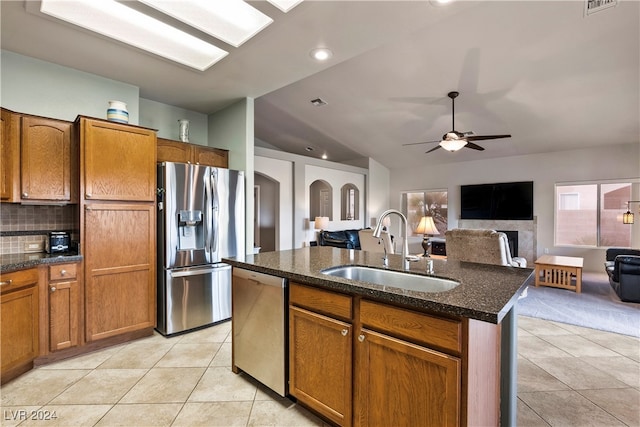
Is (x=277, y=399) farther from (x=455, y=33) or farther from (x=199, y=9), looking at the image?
(x=455, y=33)

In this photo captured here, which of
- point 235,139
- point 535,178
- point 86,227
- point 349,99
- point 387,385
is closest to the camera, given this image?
point 387,385

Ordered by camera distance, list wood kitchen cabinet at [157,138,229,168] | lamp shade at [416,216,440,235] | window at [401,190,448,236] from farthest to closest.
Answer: window at [401,190,448,236], lamp shade at [416,216,440,235], wood kitchen cabinet at [157,138,229,168]

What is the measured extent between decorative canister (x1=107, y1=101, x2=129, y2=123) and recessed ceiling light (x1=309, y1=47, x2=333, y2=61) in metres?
1.82

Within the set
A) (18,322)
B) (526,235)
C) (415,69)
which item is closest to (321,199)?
(415,69)

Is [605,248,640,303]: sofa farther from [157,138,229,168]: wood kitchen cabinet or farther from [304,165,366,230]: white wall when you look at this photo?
[157,138,229,168]: wood kitchen cabinet

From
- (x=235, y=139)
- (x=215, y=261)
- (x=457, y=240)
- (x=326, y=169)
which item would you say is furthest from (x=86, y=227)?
(x=326, y=169)

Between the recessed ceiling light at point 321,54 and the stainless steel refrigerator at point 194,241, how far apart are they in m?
1.53

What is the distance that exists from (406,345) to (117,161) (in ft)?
9.19

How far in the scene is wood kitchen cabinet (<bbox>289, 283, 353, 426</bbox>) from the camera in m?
1.58

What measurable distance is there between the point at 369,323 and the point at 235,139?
9.90ft

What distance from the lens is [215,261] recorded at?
10.7 feet

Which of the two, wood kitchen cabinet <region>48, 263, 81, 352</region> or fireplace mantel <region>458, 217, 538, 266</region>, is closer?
wood kitchen cabinet <region>48, 263, 81, 352</region>

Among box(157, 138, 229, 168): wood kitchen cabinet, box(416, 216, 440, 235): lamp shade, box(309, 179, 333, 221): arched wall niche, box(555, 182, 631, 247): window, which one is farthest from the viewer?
box(309, 179, 333, 221): arched wall niche

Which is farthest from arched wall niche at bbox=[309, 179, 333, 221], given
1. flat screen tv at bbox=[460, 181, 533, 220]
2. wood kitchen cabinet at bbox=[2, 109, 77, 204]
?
wood kitchen cabinet at bbox=[2, 109, 77, 204]
